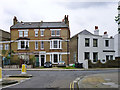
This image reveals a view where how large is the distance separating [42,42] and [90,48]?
35.2 ft

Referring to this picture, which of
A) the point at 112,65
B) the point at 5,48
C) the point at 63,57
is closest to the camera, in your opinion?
the point at 112,65

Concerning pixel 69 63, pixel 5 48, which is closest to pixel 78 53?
pixel 69 63

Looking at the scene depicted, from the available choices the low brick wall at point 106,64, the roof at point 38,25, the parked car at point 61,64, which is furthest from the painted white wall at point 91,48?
the roof at point 38,25

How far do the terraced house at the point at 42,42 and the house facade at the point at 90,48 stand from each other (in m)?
2.01

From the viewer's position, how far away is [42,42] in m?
37.0

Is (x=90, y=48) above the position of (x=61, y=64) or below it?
above

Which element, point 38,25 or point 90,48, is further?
point 38,25

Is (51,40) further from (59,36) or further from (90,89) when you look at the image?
(90,89)

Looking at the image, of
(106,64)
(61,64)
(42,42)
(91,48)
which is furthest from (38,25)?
(106,64)

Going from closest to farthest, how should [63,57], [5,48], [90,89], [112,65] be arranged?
[90,89]
[112,65]
[63,57]
[5,48]

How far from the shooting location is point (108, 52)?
122 feet

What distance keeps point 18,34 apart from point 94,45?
17.3m

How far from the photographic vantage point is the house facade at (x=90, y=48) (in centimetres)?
3478

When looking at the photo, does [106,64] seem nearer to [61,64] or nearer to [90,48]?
[90,48]
